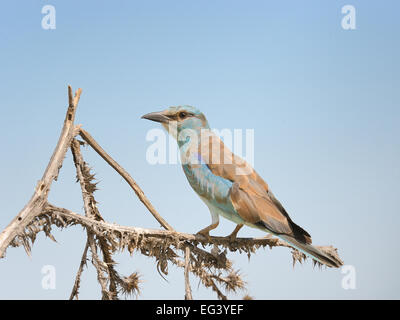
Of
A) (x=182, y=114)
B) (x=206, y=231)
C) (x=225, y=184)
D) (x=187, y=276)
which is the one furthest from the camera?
(x=182, y=114)

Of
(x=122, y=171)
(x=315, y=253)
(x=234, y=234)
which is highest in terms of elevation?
(x=122, y=171)

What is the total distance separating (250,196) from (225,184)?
0.20 m

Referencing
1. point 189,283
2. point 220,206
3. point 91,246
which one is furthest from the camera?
point 220,206

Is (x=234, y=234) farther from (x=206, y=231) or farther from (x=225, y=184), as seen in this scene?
(x=225, y=184)

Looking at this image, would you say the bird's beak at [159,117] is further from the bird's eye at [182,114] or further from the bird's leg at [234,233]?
the bird's leg at [234,233]

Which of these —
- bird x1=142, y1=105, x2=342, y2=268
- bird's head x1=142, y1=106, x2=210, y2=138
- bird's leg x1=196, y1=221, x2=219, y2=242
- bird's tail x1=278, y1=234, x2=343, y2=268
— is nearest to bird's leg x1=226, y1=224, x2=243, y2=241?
bird x1=142, y1=105, x2=342, y2=268

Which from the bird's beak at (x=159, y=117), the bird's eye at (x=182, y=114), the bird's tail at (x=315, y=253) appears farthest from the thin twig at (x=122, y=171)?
the bird's tail at (x=315, y=253)

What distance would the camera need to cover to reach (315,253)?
3.35 m

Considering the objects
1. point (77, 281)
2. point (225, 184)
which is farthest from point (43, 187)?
point (225, 184)

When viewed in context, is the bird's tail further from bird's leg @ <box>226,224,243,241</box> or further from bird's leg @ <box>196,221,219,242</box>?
bird's leg @ <box>196,221,219,242</box>
